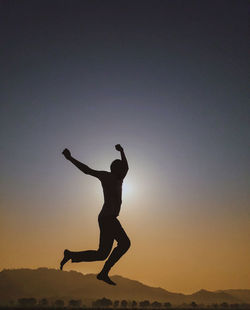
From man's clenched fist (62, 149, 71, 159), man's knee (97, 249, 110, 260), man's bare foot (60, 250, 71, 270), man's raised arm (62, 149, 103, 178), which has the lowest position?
man's bare foot (60, 250, 71, 270)

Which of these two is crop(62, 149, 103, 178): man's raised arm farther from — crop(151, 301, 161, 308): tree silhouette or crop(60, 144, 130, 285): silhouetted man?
crop(151, 301, 161, 308): tree silhouette

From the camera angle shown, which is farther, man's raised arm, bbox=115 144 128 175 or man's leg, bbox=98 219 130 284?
man's raised arm, bbox=115 144 128 175

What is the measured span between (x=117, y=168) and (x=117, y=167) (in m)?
0.03

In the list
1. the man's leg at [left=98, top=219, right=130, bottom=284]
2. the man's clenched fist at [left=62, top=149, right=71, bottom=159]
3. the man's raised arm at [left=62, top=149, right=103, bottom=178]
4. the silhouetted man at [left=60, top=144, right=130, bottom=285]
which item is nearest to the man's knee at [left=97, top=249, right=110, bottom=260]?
the silhouetted man at [left=60, top=144, right=130, bottom=285]

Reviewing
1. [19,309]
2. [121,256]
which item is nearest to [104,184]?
[121,256]

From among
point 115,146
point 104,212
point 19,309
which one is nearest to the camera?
point 19,309

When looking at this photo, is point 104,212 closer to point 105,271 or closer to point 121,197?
point 121,197

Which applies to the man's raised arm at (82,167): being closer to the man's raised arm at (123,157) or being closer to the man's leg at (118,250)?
the man's raised arm at (123,157)

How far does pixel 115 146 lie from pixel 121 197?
1.42 metres

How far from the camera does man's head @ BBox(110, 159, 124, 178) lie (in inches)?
375

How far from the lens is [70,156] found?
9.48 meters

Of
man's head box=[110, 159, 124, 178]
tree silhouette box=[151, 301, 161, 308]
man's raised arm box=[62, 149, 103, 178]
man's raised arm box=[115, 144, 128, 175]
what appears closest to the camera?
man's raised arm box=[62, 149, 103, 178]

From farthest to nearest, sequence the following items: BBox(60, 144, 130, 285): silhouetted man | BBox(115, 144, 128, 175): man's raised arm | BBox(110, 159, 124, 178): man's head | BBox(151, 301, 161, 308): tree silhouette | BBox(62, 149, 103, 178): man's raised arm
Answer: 1. BBox(151, 301, 161, 308): tree silhouette
2. BBox(115, 144, 128, 175): man's raised arm
3. BBox(110, 159, 124, 178): man's head
4. BBox(62, 149, 103, 178): man's raised arm
5. BBox(60, 144, 130, 285): silhouetted man

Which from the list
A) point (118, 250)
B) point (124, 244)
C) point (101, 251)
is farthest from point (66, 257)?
point (124, 244)
